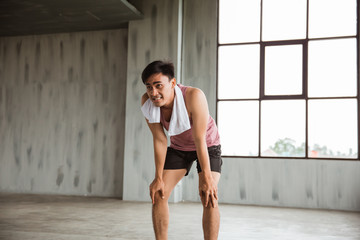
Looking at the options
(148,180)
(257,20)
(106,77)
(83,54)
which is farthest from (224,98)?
(83,54)

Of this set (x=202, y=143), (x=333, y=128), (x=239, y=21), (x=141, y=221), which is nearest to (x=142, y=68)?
(x=239, y=21)

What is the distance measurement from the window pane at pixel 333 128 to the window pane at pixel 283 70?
0.99 ft

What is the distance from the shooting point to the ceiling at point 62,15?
4.36 metres

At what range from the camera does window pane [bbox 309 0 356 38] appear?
4.41 metres

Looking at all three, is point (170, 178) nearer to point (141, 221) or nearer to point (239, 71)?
point (141, 221)

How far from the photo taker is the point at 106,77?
5363mm

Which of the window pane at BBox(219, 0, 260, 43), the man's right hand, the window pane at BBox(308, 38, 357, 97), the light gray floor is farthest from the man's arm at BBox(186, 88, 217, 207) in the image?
the window pane at BBox(219, 0, 260, 43)

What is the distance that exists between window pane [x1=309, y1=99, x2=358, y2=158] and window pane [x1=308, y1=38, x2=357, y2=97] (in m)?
0.12

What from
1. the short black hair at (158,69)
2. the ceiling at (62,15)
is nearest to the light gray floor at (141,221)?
the short black hair at (158,69)

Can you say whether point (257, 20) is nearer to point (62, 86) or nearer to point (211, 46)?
point (211, 46)

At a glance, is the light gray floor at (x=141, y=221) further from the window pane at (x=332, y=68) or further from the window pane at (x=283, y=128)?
the window pane at (x=332, y=68)

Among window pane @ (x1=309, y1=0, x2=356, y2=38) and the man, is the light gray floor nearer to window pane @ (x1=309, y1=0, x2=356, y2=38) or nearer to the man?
the man

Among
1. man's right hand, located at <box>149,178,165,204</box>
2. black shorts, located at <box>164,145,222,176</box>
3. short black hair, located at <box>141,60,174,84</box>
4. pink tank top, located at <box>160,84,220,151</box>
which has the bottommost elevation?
man's right hand, located at <box>149,178,165,204</box>

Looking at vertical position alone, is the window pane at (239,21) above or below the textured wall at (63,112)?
above
